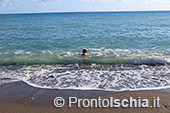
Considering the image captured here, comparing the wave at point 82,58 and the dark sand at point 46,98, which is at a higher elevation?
the wave at point 82,58

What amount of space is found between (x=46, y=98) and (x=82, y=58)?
619 centimetres

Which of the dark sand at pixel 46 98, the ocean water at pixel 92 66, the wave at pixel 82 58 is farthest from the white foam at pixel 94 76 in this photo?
the wave at pixel 82 58

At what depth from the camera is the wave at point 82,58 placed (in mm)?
11617

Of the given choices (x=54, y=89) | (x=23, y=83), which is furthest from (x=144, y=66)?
(x=23, y=83)

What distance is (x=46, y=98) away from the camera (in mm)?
6469

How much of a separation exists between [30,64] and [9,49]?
5.38m

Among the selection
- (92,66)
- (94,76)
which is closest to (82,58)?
(92,66)

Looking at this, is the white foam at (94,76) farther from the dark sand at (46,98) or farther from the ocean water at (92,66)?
the dark sand at (46,98)

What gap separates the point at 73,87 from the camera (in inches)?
295

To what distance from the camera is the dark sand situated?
5.61m

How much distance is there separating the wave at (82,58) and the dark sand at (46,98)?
425 centimetres

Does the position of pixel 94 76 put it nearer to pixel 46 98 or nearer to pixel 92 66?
pixel 92 66

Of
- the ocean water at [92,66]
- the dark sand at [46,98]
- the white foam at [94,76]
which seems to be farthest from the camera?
the ocean water at [92,66]

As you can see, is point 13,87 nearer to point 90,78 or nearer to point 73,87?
point 73,87
